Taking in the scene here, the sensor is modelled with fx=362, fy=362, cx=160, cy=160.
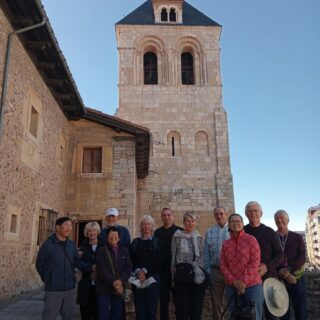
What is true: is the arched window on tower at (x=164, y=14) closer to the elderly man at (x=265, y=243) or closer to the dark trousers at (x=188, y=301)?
the elderly man at (x=265, y=243)

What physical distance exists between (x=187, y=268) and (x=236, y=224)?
34.6 inches

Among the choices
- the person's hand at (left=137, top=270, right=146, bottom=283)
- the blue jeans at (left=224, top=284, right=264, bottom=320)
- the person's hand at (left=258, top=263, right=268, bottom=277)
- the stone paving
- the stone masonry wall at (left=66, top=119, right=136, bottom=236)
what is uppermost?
the stone masonry wall at (left=66, top=119, right=136, bottom=236)

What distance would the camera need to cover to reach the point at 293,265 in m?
4.79

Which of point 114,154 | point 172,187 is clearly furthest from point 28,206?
point 172,187

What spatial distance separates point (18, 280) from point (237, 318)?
209 inches

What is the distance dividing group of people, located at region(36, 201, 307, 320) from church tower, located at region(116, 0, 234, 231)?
43.6ft

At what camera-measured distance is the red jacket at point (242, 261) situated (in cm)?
400

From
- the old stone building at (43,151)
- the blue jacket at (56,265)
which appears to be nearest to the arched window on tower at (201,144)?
the old stone building at (43,151)

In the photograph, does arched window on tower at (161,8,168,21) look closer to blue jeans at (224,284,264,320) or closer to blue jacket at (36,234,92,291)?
blue jacket at (36,234,92,291)

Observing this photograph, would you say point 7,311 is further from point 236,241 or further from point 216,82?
point 216,82

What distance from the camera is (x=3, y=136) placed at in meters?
6.80

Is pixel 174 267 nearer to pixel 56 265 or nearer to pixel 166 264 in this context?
pixel 166 264

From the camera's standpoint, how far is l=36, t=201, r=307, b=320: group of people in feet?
13.6

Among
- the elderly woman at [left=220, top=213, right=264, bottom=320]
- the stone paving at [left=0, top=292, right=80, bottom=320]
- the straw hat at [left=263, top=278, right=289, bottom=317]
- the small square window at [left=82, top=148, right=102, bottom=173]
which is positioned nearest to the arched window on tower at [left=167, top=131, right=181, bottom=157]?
the small square window at [left=82, top=148, right=102, bottom=173]
